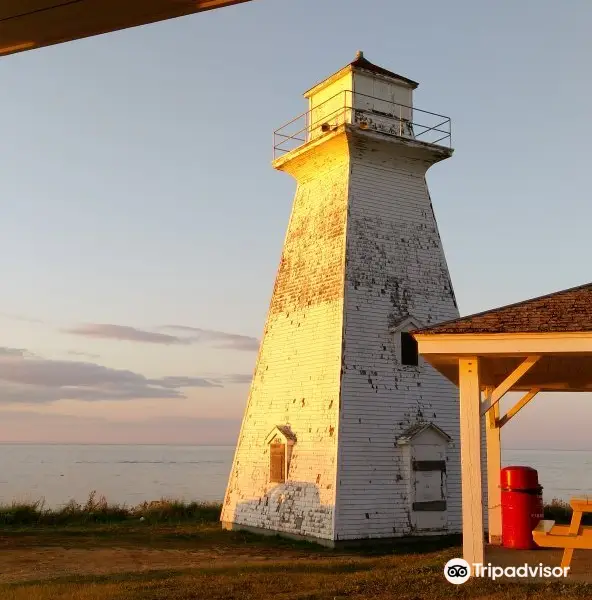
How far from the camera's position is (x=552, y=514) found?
2145 cm

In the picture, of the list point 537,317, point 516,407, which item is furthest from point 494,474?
point 537,317

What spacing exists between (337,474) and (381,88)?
10.6 metres

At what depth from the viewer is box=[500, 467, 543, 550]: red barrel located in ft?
35.0

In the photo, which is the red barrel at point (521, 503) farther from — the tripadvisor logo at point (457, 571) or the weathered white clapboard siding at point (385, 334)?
the weathered white clapboard siding at point (385, 334)

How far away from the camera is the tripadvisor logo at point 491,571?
9203mm

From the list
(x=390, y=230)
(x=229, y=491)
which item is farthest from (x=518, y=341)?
(x=229, y=491)

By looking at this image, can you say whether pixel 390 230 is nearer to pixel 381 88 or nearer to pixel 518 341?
pixel 381 88

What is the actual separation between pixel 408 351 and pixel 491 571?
30.8 feet

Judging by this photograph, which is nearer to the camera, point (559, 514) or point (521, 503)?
point (521, 503)

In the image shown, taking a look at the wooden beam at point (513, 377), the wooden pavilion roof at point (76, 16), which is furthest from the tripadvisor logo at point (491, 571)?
the wooden pavilion roof at point (76, 16)

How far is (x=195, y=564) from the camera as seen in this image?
13.7 metres

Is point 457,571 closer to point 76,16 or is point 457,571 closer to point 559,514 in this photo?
point 76,16

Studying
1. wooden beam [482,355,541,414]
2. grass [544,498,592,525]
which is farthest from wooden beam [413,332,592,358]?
grass [544,498,592,525]

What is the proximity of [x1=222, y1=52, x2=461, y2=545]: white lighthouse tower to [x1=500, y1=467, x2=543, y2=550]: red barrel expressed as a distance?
19.7 ft
